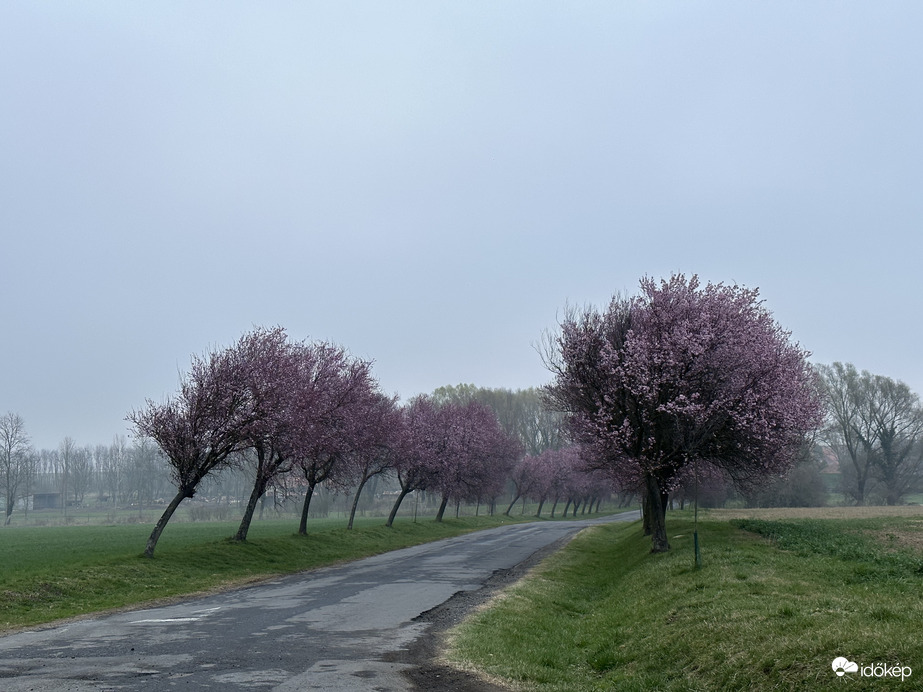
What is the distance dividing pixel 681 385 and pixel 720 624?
637 inches

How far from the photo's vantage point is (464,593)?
20.9 metres

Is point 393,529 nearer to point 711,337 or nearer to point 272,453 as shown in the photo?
point 272,453

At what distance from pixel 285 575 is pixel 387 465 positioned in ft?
75.8

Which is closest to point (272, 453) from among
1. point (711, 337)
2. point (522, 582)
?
A: point (522, 582)

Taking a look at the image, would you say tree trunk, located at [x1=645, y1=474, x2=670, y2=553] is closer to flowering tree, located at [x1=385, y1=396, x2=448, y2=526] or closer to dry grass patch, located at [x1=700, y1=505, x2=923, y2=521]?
dry grass patch, located at [x1=700, y1=505, x2=923, y2=521]

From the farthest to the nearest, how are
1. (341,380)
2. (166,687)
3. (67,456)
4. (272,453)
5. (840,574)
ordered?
1. (67,456)
2. (341,380)
3. (272,453)
4. (840,574)
5. (166,687)

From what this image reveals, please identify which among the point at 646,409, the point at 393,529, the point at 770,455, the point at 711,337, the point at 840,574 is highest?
the point at 711,337

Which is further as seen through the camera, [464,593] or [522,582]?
[522,582]

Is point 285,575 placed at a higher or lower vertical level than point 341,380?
lower

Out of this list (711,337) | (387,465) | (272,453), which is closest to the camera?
(711,337)

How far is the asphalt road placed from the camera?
33.2 ft

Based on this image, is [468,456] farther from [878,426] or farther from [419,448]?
[878,426]

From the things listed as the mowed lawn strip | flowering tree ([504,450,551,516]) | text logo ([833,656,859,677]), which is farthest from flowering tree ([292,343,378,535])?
flowering tree ([504,450,551,516])

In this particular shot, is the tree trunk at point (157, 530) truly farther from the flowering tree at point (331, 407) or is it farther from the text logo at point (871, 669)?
the text logo at point (871, 669)
